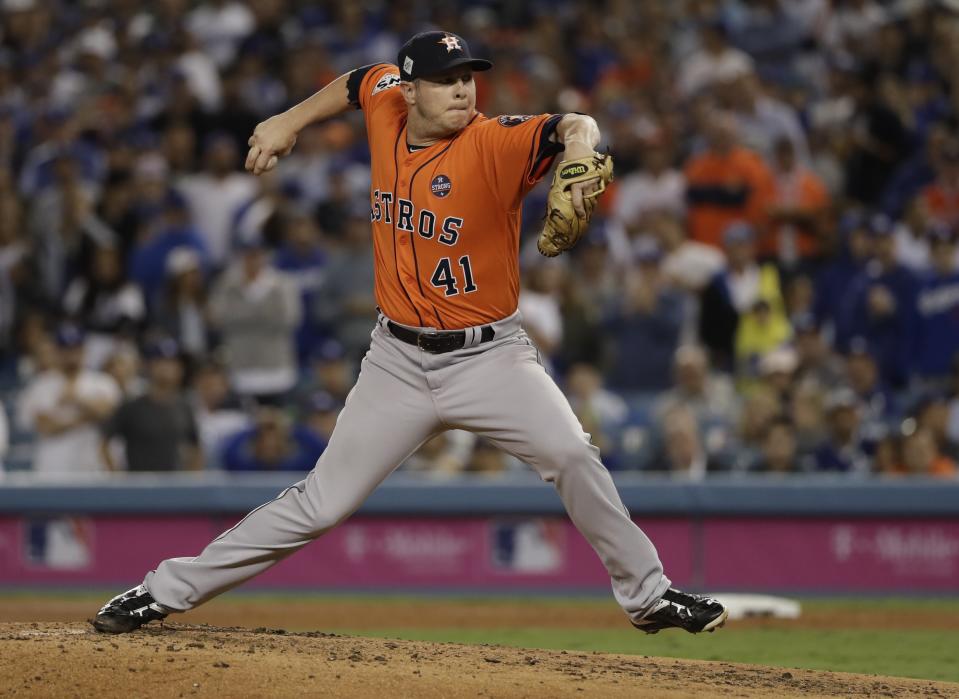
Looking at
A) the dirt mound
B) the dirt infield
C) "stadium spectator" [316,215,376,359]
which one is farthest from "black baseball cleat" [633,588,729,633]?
"stadium spectator" [316,215,376,359]

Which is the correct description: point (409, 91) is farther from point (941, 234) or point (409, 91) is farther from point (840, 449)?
point (941, 234)

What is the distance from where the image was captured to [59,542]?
9984 mm

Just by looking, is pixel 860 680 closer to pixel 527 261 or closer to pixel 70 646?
pixel 70 646

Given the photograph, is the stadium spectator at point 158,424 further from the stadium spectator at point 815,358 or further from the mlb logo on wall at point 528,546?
the stadium spectator at point 815,358

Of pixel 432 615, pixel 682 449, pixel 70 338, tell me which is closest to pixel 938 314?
pixel 682 449

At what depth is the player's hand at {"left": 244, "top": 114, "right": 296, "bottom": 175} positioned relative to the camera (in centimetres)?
532

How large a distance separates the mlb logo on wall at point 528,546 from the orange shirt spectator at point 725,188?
3.17 metres

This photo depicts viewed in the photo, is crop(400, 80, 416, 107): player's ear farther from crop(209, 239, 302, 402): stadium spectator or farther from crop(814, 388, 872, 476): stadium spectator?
crop(209, 239, 302, 402): stadium spectator

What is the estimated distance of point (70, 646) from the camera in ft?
16.4

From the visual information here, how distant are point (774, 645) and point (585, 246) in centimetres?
484

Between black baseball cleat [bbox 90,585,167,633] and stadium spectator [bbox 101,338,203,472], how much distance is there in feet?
16.1

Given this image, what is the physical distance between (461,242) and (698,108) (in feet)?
27.1

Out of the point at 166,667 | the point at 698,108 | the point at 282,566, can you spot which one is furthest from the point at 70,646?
the point at 698,108

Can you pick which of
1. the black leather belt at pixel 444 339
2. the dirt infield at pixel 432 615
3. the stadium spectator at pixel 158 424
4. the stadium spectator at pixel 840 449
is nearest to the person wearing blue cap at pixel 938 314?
the stadium spectator at pixel 840 449
